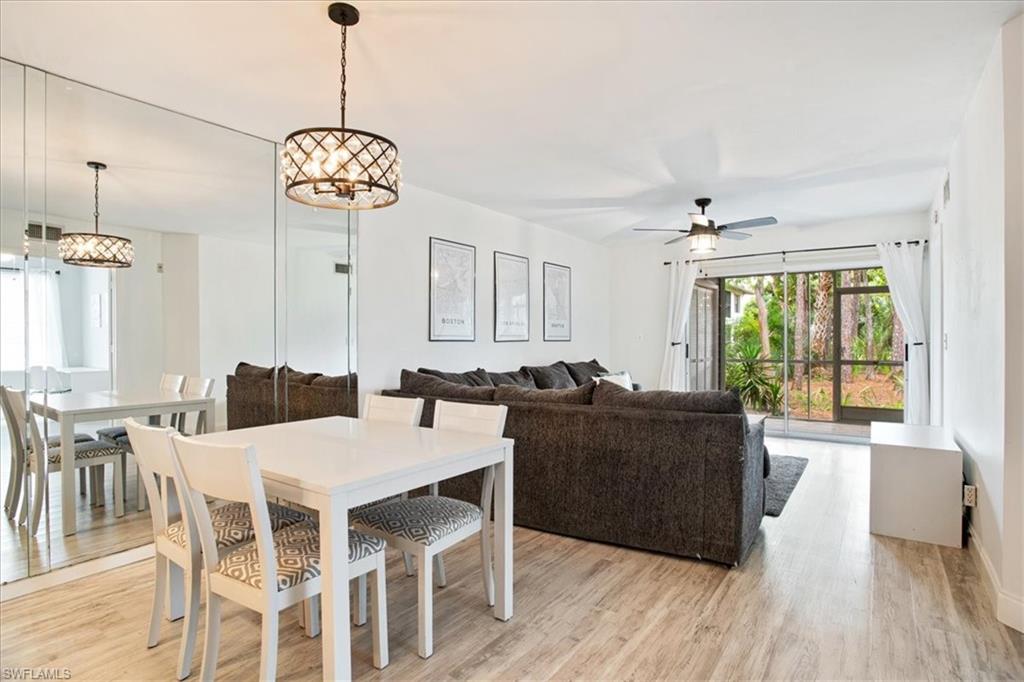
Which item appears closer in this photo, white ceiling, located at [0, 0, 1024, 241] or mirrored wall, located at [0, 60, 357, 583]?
white ceiling, located at [0, 0, 1024, 241]

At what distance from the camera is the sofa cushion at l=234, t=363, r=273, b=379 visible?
3.68m

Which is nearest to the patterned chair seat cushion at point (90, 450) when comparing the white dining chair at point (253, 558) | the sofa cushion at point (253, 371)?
the sofa cushion at point (253, 371)

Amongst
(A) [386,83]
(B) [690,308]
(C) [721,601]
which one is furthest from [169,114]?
(B) [690,308]

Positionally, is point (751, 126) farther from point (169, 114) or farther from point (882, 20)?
point (169, 114)

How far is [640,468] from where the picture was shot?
3055mm

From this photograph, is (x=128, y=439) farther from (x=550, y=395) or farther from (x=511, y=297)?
(x=511, y=297)

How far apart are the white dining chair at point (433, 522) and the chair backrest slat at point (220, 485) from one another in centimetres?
54

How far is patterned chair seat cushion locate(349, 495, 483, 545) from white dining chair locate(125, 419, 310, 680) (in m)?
0.30

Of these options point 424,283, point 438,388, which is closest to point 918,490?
point 438,388

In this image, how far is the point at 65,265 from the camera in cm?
288

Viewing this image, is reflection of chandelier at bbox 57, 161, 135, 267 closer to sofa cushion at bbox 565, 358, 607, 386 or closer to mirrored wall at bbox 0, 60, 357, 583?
mirrored wall at bbox 0, 60, 357, 583

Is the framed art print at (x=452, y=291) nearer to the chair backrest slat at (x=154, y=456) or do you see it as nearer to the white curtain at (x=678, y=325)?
the chair backrest slat at (x=154, y=456)

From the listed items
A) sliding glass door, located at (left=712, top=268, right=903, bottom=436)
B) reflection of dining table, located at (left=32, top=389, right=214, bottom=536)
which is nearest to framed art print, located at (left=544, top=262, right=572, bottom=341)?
sliding glass door, located at (left=712, top=268, right=903, bottom=436)

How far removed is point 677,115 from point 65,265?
3505mm
